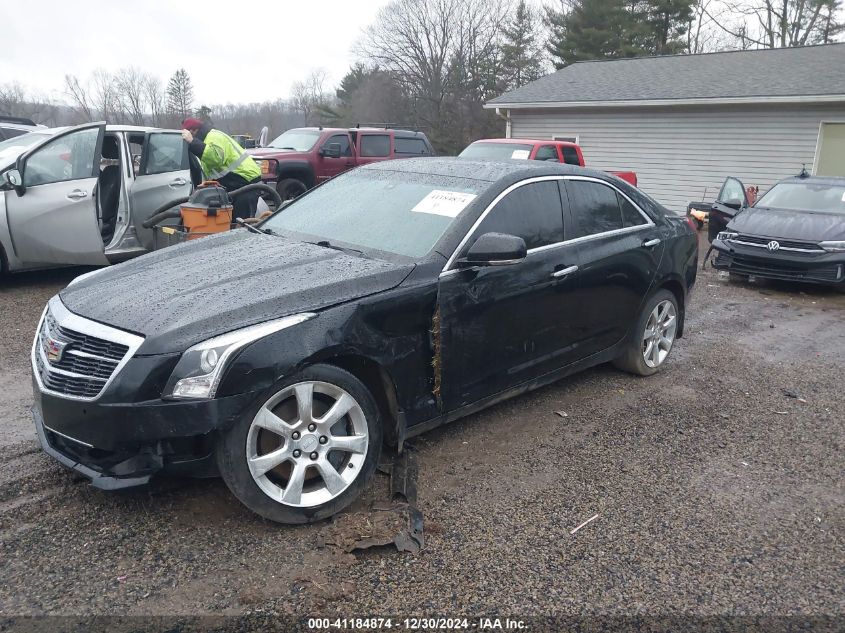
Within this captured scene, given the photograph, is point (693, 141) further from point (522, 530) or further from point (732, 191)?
point (522, 530)

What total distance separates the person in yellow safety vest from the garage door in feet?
42.0

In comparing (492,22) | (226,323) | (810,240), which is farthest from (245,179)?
(492,22)

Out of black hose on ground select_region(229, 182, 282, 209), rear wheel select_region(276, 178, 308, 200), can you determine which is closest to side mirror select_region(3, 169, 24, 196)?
black hose on ground select_region(229, 182, 282, 209)

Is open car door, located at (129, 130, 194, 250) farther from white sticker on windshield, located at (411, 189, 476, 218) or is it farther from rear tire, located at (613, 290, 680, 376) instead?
rear tire, located at (613, 290, 680, 376)

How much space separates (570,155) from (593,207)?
8.63 metres

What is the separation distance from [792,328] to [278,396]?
6.32m

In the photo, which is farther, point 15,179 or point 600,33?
point 600,33

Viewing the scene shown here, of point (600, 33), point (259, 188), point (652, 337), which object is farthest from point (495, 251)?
point (600, 33)

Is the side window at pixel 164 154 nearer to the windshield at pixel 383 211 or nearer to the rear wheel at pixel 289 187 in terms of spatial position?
the windshield at pixel 383 211

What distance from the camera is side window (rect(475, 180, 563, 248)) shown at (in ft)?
13.1

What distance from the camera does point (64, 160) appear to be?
7.54 metres

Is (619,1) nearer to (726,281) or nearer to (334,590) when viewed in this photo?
(726,281)

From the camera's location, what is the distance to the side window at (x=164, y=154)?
8.27 m

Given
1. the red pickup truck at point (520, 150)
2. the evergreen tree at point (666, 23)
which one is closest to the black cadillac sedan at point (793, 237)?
the red pickup truck at point (520, 150)
